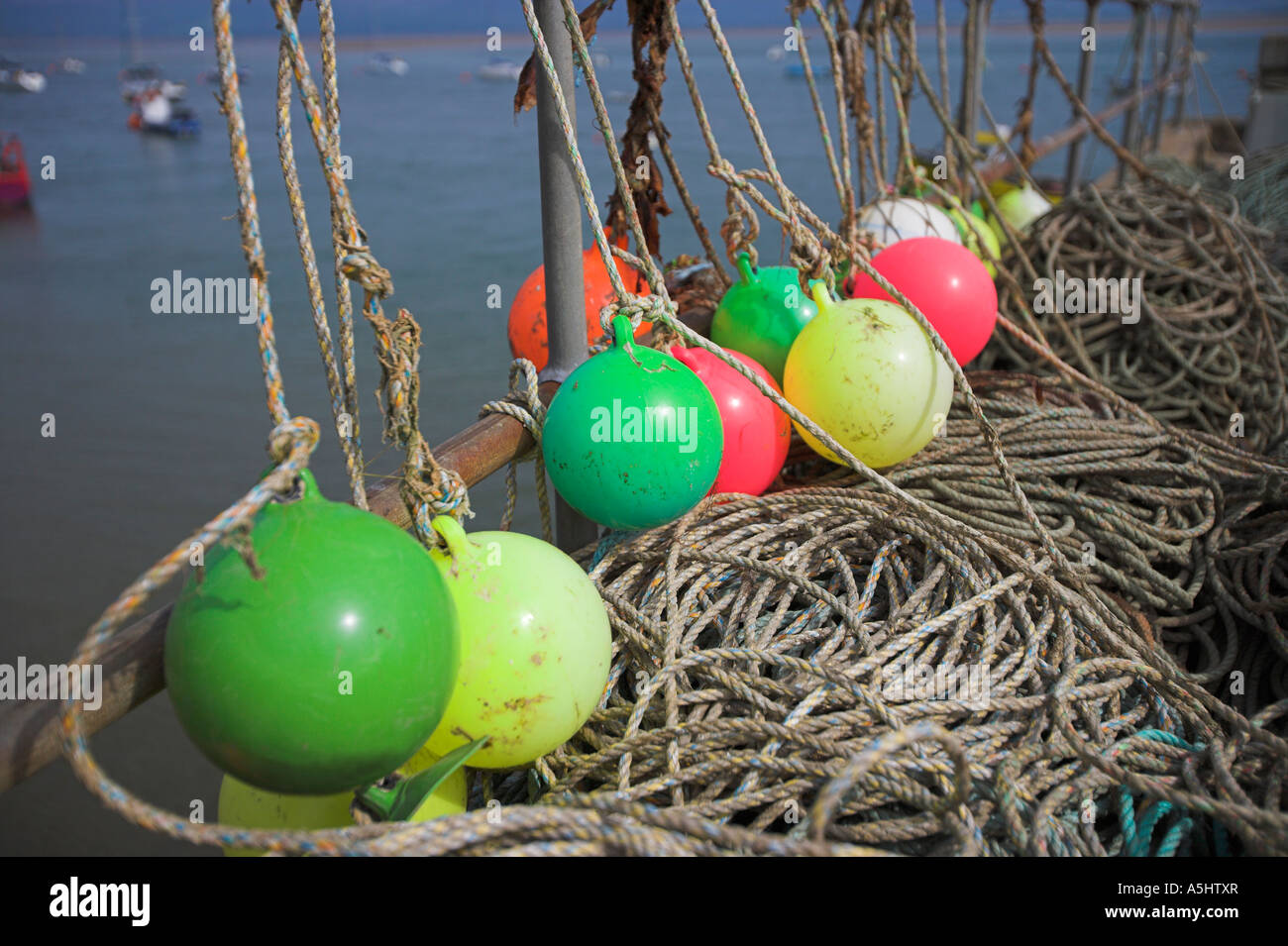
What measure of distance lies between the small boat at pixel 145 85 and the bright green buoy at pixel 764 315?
20.9 metres

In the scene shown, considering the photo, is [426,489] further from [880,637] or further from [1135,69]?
[1135,69]

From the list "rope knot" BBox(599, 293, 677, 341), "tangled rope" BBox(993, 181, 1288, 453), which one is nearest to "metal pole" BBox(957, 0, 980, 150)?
"tangled rope" BBox(993, 181, 1288, 453)

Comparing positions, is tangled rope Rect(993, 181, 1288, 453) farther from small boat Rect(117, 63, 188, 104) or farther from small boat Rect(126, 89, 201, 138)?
small boat Rect(117, 63, 188, 104)

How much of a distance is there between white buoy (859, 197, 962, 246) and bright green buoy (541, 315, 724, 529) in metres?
1.59

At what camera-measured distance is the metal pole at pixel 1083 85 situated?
5109mm

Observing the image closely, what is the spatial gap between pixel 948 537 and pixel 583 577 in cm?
82

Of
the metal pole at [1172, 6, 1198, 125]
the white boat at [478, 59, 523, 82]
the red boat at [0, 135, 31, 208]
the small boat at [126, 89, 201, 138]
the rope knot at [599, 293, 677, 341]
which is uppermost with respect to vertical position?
the white boat at [478, 59, 523, 82]

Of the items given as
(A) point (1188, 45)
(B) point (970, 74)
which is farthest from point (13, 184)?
(A) point (1188, 45)

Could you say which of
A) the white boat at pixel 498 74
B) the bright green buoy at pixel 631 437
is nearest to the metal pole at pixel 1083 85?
the bright green buoy at pixel 631 437

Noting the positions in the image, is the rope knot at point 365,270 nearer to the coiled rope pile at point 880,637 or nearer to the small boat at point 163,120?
the coiled rope pile at point 880,637

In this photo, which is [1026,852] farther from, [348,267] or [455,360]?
[455,360]

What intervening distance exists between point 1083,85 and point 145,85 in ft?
82.3

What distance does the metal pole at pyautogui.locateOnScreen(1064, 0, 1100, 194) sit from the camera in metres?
A: 5.11

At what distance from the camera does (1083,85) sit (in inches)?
229
